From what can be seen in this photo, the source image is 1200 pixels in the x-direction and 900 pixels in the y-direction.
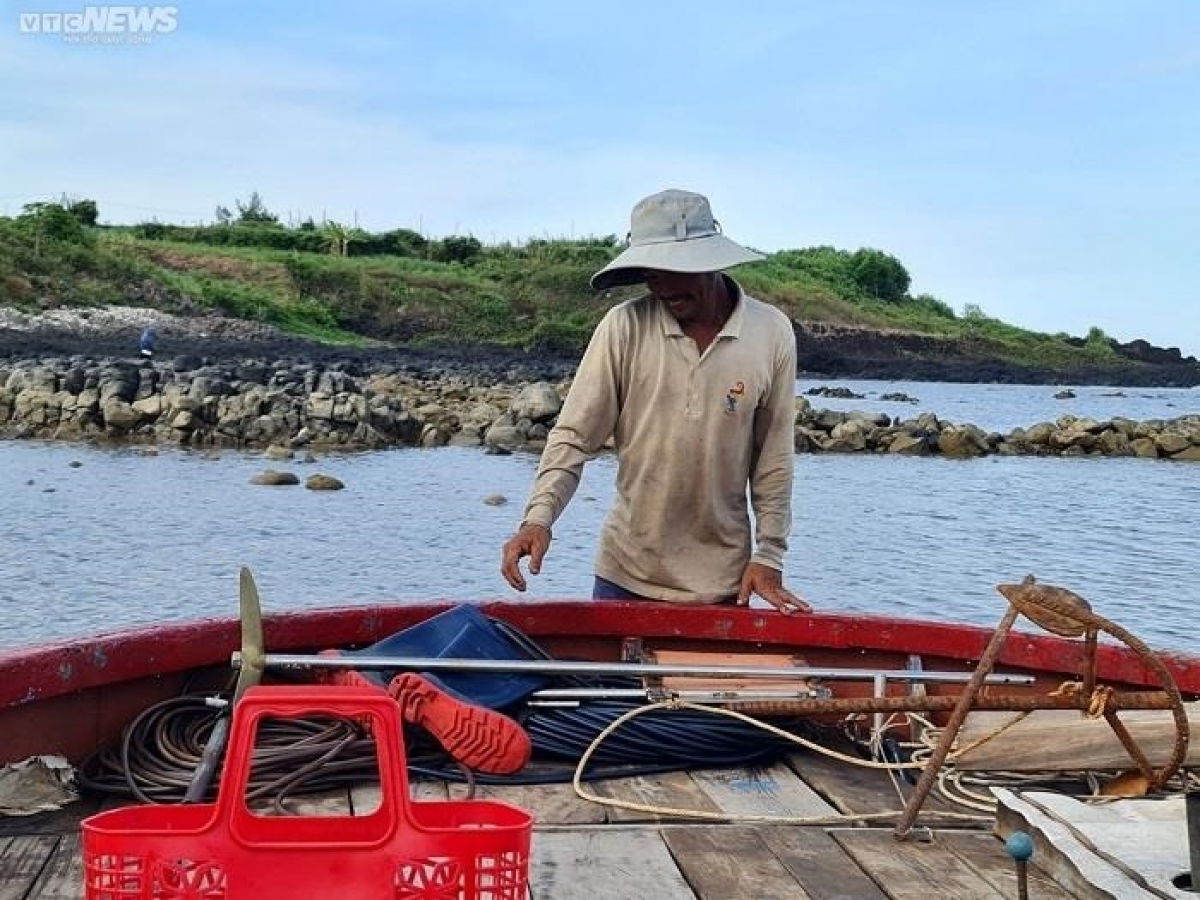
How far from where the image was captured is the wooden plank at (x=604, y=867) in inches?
119

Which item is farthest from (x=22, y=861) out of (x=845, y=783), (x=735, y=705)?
(x=845, y=783)

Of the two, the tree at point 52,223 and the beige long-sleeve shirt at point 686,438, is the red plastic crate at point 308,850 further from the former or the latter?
the tree at point 52,223

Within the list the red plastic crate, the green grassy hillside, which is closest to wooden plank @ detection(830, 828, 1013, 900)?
the red plastic crate

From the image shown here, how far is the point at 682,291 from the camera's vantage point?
4.46 metres

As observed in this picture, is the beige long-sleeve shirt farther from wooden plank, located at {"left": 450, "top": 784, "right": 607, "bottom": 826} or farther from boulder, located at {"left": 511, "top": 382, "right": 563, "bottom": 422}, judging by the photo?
boulder, located at {"left": 511, "top": 382, "right": 563, "bottom": 422}

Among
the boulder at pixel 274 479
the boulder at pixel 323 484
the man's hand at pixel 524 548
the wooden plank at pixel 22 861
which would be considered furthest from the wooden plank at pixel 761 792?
the boulder at pixel 274 479

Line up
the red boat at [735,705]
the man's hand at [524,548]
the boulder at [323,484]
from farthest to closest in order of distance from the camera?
the boulder at [323,484] → the man's hand at [524,548] → the red boat at [735,705]

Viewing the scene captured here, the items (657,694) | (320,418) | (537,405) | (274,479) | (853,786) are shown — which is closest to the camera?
(853,786)

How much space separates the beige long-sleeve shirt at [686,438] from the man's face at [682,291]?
49 mm

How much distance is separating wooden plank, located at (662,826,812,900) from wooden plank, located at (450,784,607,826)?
0.73 ft

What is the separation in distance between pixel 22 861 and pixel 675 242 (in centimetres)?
237

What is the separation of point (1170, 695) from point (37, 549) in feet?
47.7

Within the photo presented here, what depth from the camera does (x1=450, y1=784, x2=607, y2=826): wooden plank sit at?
3.54 meters

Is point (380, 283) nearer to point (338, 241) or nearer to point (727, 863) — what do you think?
point (338, 241)
